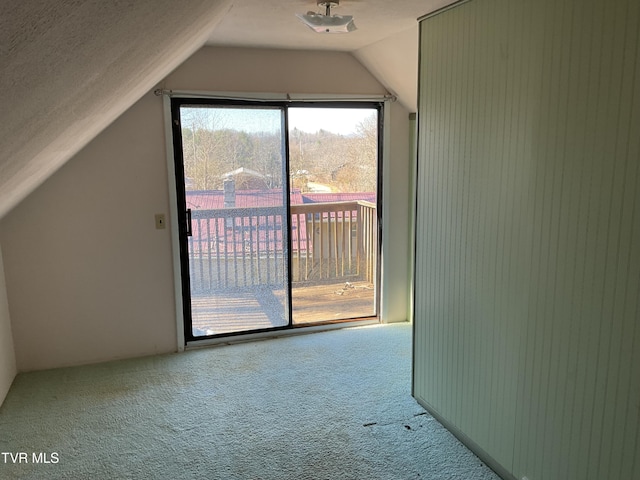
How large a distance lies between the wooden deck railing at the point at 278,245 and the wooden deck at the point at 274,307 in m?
0.08

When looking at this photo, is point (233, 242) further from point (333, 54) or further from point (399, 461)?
point (399, 461)

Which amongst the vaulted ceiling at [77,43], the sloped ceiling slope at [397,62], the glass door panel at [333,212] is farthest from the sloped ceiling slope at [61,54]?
the glass door panel at [333,212]

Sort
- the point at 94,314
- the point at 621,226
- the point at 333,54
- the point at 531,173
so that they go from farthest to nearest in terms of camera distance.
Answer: the point at 333,54, the point at 94,314, the point at 531,173, the point at 621,226

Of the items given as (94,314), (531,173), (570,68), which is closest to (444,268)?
(531,173)

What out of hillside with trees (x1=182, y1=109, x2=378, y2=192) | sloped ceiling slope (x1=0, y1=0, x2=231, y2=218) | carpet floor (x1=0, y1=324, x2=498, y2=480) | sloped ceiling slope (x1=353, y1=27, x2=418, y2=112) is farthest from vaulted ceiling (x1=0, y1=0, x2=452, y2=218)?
carpet floor (x1=0, y1=324, x2=498, y2=480)

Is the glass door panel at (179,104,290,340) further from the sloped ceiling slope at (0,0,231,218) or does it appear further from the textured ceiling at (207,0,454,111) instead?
the sloped ceiling slope at (0,0,231,218)

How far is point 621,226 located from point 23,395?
311cm

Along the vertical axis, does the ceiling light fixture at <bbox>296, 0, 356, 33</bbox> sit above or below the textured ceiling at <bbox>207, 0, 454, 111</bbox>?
below

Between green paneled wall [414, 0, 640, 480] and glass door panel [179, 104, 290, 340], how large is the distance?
1365mm

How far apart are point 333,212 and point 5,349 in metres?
2.35

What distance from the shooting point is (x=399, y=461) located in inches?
89.0

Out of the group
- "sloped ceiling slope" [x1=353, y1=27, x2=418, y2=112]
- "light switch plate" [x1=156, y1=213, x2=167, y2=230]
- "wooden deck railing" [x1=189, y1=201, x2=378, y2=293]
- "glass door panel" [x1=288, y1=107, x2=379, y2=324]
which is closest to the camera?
"sloped ceiling slope" [x1=353, y1=27, x2=418, y2=112]

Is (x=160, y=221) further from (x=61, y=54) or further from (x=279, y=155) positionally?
(x=61, y=54)

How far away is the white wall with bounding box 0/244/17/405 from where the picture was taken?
2.88m
